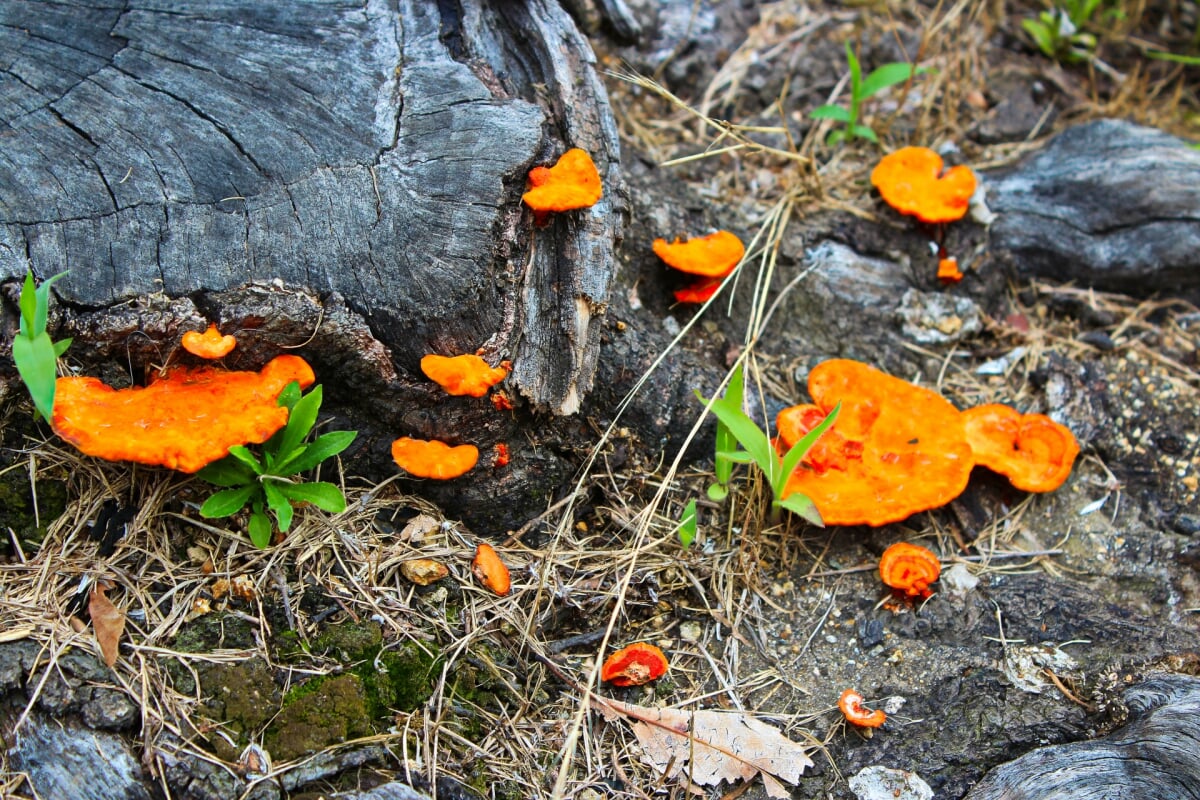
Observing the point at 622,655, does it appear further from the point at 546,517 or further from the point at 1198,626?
the point at 1198,626

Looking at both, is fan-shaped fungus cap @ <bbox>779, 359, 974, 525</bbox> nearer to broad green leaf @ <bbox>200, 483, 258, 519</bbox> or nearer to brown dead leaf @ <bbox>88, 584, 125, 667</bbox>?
broad green leaf @ <bbox>200, 483, 258, 519</bbox>

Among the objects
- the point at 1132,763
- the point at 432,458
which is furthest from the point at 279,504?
the point at 1132,763

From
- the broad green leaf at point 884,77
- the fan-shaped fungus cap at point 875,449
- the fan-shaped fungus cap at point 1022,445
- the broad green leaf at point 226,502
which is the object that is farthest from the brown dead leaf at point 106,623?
the broad green leaf at point 884,77

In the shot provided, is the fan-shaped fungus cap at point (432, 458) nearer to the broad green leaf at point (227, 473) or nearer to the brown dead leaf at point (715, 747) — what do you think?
the broad green leaf at point (227, 473)

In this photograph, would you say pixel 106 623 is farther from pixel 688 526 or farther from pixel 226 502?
pixel 688 526

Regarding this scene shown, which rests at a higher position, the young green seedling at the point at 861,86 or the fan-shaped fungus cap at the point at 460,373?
the young green seedling at the point at 861,86

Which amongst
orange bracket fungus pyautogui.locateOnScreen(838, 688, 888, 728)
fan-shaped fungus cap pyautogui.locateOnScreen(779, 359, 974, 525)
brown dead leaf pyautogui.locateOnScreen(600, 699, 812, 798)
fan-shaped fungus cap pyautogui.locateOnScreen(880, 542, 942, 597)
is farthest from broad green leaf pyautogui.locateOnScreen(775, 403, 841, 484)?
brown dead leaf pyautogui.locateOnScreen(600, 699, 812, 798)
